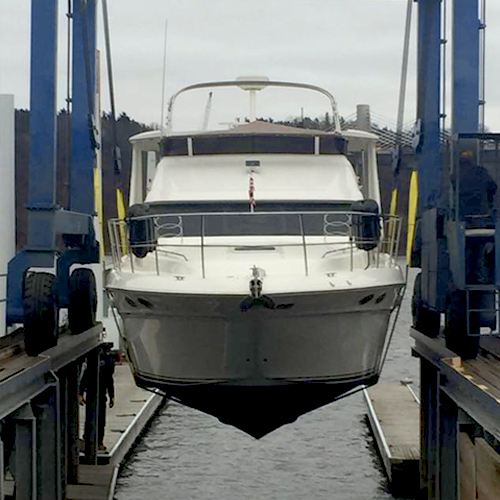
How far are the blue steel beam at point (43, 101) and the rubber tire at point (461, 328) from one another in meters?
3.40

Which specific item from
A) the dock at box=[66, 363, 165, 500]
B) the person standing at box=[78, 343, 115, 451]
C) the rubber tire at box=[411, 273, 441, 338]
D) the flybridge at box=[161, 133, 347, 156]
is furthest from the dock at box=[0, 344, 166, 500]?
the rubber tire at box=[411, 273, 441, 338]

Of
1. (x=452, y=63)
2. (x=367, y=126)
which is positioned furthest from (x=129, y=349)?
(x=367, y=126)

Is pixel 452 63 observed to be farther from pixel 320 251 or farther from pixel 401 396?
pixel 401 396

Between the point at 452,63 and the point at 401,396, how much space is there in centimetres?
883

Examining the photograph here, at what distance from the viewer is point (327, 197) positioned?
950 cm

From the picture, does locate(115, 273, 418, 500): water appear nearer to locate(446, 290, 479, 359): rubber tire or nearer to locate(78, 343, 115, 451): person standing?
locate(78, 343, 115, 451): person standing

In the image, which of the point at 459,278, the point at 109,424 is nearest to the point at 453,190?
the point at 459,278

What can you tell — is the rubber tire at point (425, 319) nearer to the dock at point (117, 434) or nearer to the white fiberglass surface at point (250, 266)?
the white fiberglass surface at point (250, 266)

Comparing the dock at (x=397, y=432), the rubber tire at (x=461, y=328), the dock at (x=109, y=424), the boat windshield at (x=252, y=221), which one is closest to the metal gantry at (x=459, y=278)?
the rubber tire at (x=461, y=328)

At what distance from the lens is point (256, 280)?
7.32 m

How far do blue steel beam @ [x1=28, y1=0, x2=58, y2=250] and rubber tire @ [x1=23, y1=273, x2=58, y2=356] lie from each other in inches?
29.4

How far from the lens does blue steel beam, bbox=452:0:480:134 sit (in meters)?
8.45

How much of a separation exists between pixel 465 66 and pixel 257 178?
7.41 feet

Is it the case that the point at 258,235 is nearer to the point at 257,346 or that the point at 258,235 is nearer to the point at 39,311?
the point at 257,346
